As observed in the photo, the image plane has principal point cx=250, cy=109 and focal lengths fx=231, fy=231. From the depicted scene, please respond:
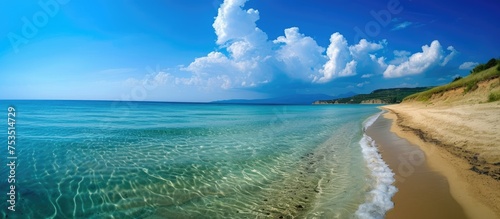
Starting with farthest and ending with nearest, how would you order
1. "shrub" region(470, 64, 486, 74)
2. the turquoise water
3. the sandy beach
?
"shrub" region(470, 64, 486, 74), the turquoise water, the sandy beach

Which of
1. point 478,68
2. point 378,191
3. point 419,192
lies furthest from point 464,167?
point 478,68

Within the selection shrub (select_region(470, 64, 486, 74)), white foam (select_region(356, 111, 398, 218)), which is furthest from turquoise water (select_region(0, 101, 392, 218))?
shrub (select_region(470, 64, 486, 74))

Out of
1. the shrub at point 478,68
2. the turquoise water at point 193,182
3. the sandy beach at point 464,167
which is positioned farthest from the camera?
the shrub at point 478,68

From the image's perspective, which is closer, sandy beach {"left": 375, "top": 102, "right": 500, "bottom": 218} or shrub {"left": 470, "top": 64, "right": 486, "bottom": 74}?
sandy beach {"left": 375, "top": 102, "right": 500, "bottom": 218}

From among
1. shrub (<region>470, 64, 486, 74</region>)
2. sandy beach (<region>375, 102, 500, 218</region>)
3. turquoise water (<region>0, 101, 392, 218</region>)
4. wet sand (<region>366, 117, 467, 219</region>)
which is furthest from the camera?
shrub (<region>470, 64, 486, 74</region>)

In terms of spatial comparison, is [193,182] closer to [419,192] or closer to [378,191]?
[378,191]

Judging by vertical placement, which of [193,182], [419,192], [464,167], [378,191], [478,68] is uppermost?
[478,68]

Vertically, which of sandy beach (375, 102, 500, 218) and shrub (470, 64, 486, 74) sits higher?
shrub (470, 64, 486, 74)

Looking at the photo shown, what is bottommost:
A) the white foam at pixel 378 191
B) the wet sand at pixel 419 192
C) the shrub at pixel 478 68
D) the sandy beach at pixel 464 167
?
the white foam at pixel 378 191

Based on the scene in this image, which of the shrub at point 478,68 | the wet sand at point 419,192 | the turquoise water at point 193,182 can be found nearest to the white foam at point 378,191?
the turquoise water at point 193,182

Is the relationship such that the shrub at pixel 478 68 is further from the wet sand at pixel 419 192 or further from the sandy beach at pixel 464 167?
the wet sand at pixel 419 192

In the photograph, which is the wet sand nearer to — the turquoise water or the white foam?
the white foam

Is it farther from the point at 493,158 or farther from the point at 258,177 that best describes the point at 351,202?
the point at 493,158

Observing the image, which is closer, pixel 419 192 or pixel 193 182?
pixel 419 192
